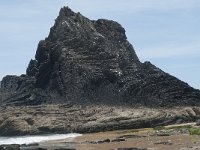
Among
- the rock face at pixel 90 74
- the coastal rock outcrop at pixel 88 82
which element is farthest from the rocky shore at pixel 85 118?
the rock face at pixel 90 74

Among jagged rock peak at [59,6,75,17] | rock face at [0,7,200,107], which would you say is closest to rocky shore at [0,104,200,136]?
rock face at [0,7,200,107]

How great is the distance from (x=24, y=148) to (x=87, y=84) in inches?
2167

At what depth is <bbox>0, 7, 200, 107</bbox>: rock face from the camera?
116m

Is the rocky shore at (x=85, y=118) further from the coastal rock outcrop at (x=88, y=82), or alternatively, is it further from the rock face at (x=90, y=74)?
the rock face at (x=90, y=74)

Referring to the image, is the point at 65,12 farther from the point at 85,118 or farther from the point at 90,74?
the point at 85,118

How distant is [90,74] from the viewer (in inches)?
4936

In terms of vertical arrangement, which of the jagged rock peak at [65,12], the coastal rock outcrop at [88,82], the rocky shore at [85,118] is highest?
the jagged rock peak at [65,12]

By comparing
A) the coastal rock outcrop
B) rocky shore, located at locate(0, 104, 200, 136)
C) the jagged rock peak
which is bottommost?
rocky shore, located at locate(0, 104, 200, 136)

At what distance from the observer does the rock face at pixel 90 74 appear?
11600 cm

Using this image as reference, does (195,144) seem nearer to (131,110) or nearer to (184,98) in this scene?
(131,110)

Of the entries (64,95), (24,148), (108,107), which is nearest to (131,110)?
(108,107)

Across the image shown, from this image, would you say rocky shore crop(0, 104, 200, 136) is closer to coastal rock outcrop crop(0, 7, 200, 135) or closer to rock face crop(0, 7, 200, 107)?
coastal rock outcrop crop(0, 7, 200, 135)

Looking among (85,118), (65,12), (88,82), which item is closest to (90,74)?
(88,82)

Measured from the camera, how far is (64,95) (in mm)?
127438
